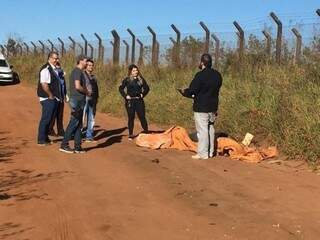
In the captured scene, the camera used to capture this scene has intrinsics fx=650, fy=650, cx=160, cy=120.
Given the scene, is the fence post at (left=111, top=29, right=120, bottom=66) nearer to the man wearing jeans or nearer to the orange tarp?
the orange tarp

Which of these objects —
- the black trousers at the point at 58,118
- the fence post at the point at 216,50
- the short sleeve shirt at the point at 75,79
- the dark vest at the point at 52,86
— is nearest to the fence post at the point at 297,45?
the fence post at the point at 216,50

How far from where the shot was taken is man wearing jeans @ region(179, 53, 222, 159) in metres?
11.1

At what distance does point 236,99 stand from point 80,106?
165 inches

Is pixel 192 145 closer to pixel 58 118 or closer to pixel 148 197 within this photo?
pixel 58 118

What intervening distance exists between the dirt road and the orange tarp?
308mm

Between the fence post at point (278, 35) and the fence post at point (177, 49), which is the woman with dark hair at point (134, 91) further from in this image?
the fence post at point (177, 49)

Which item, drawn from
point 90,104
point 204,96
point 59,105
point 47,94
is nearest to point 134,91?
point 90,104

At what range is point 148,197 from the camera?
823cm

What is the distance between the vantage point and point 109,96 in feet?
72.4

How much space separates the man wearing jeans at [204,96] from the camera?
11.1 meters

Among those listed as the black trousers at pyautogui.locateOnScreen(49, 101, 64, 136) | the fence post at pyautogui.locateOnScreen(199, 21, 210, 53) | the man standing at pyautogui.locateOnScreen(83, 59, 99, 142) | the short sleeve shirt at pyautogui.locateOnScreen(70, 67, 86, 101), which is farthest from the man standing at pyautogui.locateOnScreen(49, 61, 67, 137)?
the fence post at pyautogui.locateOnScreen(199, 21, 210, 53)

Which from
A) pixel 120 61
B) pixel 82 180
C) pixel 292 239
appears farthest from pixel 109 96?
pixel 292 239

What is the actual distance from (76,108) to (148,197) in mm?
4034

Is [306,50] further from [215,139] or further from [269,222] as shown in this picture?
[269,222]
